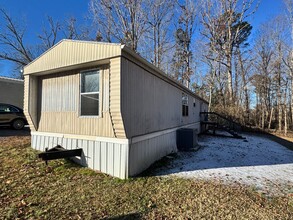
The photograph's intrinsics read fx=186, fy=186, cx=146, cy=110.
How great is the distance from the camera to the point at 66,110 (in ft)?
19.1

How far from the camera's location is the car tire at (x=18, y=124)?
34.6 feet

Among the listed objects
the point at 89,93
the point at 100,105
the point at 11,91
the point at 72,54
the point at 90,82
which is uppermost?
the point at 72,54

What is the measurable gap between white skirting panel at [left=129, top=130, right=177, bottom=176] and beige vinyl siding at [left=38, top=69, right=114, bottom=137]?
81 cm

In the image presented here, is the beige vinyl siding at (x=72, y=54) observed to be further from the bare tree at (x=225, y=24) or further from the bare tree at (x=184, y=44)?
the bare tree at (x=184, y=44)

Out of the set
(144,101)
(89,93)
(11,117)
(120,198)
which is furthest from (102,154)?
(11,117)

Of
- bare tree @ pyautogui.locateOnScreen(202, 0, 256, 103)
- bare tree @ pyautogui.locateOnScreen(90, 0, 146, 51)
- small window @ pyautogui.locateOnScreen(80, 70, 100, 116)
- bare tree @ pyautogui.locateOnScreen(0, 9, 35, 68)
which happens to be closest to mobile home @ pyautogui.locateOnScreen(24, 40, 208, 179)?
small window @ pyautogui.locateOnScreen(80, 70, 100, 116)

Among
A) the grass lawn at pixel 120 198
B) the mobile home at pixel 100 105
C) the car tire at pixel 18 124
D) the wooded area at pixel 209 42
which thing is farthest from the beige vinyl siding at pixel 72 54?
the wooded area at pixel 209 42

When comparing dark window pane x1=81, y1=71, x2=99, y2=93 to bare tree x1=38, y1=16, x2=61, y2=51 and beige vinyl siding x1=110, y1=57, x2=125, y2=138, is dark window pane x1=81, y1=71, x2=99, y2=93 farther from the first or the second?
bare tree x1=38, y1=16, x2=61, y2=51

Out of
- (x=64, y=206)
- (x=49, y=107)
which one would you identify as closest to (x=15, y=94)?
(x=49, y=107)

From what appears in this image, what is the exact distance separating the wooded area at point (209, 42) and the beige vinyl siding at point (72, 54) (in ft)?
39.7

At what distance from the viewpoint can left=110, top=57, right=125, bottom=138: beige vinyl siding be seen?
4.40 metres

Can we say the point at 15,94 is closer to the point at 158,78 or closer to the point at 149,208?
the point at 158,78

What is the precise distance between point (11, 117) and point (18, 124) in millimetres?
576

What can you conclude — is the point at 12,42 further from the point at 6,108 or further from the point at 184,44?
the point at 184,44
